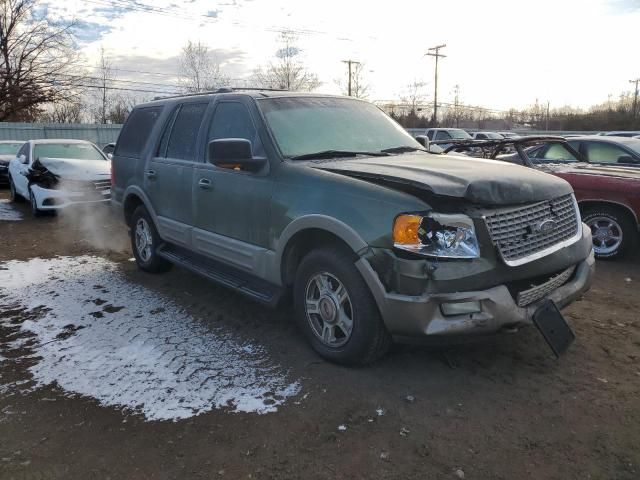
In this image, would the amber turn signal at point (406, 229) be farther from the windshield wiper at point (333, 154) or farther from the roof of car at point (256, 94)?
the roof of car at point (256, 94)

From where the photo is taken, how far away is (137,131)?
20.0 feet

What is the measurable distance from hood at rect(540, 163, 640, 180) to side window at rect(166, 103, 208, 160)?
16.2 ft

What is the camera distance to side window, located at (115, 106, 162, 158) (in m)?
5.86

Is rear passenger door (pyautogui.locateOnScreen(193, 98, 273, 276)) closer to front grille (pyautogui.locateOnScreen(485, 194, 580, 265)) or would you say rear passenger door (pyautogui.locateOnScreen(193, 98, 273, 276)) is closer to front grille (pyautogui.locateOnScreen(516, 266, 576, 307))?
front grille (pyautogui.locateOnScreen(485, 194, 580, 265))

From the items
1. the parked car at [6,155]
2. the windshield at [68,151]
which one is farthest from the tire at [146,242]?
the parked car at [6,155]

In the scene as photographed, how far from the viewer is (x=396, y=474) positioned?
2.54m

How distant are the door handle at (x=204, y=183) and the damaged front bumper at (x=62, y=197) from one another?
5.75m

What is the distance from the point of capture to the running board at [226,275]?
402 cm

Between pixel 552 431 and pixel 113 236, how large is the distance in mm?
7590

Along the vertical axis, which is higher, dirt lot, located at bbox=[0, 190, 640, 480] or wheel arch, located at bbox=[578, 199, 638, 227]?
wheel arch, located at bbox=[578, 199, 638, 227]

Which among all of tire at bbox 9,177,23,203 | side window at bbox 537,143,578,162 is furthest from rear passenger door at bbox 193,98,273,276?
tire at bbox 9,177,23,203

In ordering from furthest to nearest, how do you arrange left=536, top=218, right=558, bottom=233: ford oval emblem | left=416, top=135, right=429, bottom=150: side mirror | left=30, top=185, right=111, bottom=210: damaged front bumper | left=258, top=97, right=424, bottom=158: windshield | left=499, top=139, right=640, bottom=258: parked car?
left=30, top=185, right=111, bottom=210: damaged front bumper, left=499, top=139, right=640, bottom=258: parked car, left=416, top=135, right=429, bottom=150: side mirror, left=258, top=97, right=424, bottom=158: windshield, left=536, top=218, right=558, bottom=233: ford oval emblem

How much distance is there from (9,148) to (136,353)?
15.9 metres

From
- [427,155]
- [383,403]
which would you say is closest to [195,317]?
[383,403]
